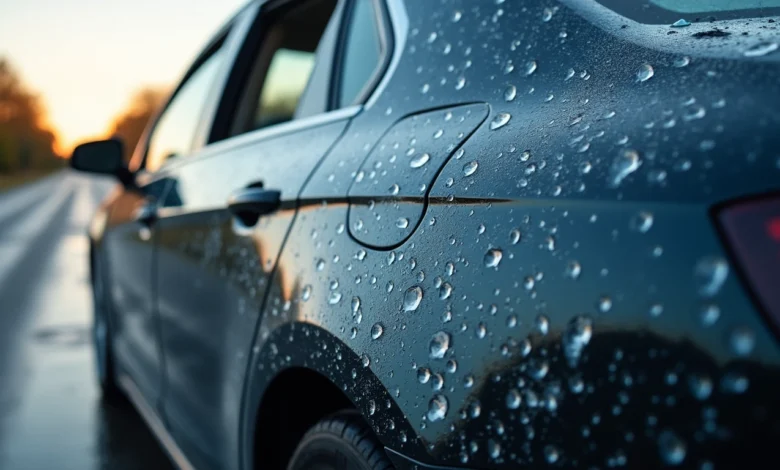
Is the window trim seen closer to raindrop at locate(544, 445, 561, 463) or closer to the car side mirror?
raindrop at locate(544, 445, 561, 463)

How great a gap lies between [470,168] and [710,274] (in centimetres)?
51

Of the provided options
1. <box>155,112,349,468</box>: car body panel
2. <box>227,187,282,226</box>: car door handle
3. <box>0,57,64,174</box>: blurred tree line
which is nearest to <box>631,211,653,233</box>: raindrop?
<box>155,112,349,468</box>: car body panel

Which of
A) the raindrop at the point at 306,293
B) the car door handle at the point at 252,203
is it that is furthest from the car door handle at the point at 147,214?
the raindrop at the point at 306,293

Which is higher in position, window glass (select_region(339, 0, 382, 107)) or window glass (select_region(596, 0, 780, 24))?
window glass (select_region(596, 0, 780, 24))

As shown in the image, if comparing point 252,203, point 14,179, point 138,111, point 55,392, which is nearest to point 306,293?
point 252,203

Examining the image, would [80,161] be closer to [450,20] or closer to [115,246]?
[115,246]

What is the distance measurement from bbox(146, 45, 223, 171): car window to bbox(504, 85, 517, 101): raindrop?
1.98 metres

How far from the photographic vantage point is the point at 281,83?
2963mm

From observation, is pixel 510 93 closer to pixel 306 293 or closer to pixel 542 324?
pixel 542 324

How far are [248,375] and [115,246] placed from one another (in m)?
2.35

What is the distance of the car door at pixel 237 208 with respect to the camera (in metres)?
1.91

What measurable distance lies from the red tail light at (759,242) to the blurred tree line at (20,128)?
8774 centimetres

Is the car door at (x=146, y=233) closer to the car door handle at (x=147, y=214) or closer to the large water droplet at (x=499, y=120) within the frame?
the car door handle at (x=147, y=214)

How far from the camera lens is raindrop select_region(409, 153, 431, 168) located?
55.2 inches
